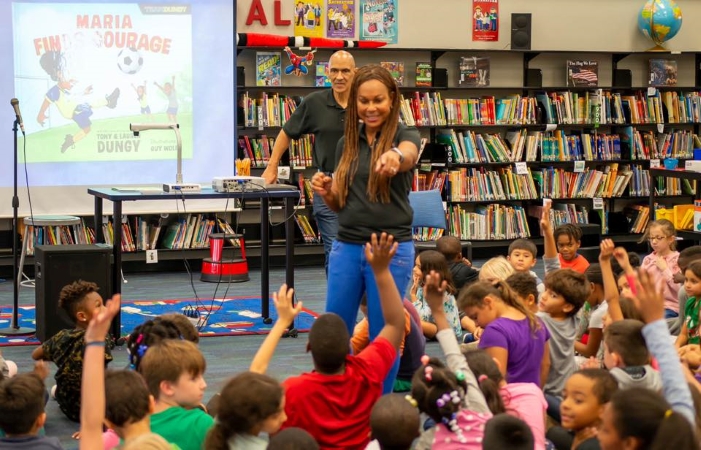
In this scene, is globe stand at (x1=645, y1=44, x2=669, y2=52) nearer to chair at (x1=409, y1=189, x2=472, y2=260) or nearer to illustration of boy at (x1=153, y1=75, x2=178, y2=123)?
chair at (x1=409, y1=189, x2=472, y2=260)

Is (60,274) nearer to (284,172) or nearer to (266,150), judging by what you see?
(284,172)

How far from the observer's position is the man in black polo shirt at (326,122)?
481cm

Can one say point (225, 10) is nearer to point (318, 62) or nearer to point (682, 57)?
point (318, 62)

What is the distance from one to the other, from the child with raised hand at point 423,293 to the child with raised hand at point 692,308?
1.09 meters

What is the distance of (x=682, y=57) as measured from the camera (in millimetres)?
9914

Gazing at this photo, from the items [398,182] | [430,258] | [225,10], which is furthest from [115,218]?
[225,10]

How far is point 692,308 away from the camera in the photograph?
14.6ft

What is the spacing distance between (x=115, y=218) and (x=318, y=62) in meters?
3.55

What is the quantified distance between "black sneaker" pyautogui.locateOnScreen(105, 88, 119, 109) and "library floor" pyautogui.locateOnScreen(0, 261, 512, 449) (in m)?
Result: 1.37

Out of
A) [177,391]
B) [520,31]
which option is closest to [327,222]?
[177,391]

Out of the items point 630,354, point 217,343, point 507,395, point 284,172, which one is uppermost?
point 284,172

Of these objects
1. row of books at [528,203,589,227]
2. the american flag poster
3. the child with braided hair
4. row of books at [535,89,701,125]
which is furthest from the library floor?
the american flag poster

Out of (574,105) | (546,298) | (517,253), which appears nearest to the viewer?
(546,298)

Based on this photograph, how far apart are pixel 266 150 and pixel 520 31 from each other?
2540 millimetres
